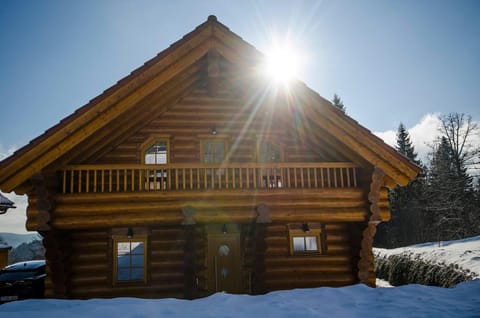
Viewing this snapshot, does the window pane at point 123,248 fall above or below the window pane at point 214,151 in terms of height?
below

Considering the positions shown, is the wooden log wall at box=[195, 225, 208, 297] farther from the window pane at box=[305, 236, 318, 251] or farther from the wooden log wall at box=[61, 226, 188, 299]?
the window pane at box=[305, 236, 318, 251]

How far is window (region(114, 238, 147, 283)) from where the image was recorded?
9523mm

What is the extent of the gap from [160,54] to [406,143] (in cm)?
4475

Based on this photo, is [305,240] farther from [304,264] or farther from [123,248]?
[123,248]

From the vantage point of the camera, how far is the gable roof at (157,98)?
761cm

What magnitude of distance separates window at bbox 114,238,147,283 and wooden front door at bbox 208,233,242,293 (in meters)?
2.00

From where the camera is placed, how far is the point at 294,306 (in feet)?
16.6

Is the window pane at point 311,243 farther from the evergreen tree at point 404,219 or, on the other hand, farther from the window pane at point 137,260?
the evergreen tree at point 404,219

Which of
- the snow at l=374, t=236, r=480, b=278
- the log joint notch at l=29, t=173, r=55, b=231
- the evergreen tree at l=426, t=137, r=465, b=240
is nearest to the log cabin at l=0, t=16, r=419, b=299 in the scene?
the log joint notch at l=29, t=173, r=55, b=231

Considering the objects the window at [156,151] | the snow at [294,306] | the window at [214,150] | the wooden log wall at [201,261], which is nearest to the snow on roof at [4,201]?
the window at [156,151]

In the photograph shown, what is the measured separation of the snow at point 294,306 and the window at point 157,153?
562cm

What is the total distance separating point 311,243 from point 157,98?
21.8 ft

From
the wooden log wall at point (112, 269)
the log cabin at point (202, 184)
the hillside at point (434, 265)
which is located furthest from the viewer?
the hillside at point (434, 265)

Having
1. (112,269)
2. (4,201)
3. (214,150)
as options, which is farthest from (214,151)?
(4,201)
